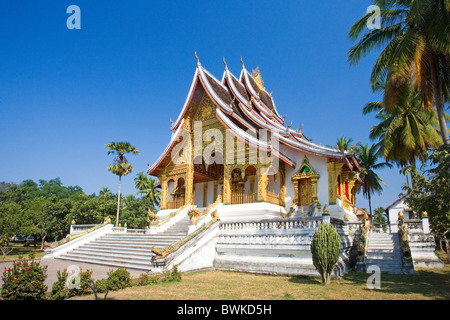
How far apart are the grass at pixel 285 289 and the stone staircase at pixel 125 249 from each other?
2.60m

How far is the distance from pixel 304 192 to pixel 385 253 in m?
4.72

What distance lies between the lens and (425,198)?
28.2 ft

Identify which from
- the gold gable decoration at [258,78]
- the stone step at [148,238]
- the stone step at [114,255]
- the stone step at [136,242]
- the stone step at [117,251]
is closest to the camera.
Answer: the stone step at [114,255]

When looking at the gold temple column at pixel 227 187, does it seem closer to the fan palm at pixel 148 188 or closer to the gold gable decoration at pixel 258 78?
the gold gable decoration at pixel 258 78

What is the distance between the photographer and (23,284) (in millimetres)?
5977

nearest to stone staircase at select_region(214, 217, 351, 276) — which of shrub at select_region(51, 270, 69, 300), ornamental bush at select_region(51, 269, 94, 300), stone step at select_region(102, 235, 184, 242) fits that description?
stone step at select_region(102, 235, 184, 242)

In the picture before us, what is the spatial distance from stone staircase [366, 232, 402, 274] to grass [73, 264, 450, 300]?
3.99ft

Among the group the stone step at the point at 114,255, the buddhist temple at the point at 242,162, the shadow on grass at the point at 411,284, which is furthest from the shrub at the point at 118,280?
the buddhist temple at the point at 242,162

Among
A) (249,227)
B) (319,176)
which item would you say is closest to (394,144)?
(319,176)

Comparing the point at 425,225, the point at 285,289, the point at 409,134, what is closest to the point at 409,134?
the point at 409,134

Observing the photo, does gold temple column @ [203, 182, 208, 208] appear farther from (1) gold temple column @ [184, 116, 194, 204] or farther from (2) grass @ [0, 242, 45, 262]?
(2) grass @ [0, 242, 45, 262]

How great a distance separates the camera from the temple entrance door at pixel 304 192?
15.8 meters

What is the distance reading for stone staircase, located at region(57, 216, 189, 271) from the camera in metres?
11.8

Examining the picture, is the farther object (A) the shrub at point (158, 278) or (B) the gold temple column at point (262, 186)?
(B) the gold temple column at point (262, 186)
